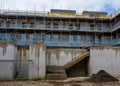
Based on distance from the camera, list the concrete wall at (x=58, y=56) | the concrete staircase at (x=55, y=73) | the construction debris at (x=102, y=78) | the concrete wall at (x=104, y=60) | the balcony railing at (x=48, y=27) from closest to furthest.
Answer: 1. the construction debris at (x=102, y=78)
2. the concrete staircase at (x=55, y=73)
3. the concrete wall at (x=104, y=60)
4. the concrete wall at (x=58, y=56)
5. the balcony railing at (x=48, y=27)

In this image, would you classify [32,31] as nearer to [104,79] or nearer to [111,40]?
[111,40]

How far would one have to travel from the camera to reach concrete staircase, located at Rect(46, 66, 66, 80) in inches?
1045

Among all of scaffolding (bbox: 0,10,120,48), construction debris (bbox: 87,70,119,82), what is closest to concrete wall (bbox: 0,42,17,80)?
construction debris (bbox: 87,70,119,82)

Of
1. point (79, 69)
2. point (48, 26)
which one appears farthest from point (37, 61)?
point (48, 26)

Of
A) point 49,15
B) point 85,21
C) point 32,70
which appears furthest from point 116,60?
point 49,15

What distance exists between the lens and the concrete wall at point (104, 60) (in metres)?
29.6

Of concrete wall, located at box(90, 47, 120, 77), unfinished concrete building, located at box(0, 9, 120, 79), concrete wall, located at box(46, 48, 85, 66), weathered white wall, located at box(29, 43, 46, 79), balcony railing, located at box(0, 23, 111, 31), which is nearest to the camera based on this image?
weathered white wall, located at box(29, 43, 46, 79)

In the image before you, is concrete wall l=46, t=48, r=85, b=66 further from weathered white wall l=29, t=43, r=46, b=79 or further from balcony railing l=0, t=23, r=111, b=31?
balcony railing l=0, t=23, r=111, b=31

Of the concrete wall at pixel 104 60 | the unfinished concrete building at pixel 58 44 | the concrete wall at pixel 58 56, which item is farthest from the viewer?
the concrete wall at pixel 58 56

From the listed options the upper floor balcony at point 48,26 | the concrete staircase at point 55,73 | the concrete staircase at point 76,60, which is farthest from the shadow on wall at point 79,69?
the upper floor balcony at point 48,26

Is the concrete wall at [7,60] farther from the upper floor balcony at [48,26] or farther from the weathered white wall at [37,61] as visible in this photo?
the upper floor balcony at [48,26]

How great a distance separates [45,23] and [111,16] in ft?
42.5

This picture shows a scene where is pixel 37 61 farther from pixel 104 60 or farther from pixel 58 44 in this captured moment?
pixel 58 44

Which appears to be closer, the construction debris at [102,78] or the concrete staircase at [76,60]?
the construction debris at [102,78]
